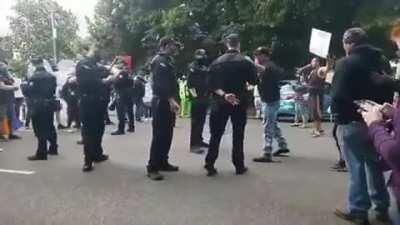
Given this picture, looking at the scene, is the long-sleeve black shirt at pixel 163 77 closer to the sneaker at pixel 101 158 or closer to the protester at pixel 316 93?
the sneaker at pixel 101 158

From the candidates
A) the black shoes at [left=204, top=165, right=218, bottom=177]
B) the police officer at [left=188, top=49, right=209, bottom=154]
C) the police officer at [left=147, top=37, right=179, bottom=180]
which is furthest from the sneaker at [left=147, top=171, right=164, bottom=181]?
the police officer at [left=188, top=49, right=209, bottom=154]

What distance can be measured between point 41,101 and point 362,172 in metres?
5.52

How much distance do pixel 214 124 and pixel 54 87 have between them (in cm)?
314

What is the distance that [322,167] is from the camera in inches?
319

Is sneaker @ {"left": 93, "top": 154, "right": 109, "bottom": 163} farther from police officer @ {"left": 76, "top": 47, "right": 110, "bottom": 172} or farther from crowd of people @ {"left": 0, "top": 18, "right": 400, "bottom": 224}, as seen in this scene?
police officer @ {"left": 76, "top": 47, "right": 110, "bottom": 172}

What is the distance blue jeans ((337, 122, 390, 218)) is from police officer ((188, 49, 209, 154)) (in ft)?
12.1

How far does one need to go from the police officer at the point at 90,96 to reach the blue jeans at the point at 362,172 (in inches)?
159

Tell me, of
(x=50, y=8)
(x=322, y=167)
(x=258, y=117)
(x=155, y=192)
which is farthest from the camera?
(x=50, y=8)

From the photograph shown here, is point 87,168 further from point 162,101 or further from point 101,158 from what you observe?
point 162,101

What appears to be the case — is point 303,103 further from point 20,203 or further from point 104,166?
point 20,203

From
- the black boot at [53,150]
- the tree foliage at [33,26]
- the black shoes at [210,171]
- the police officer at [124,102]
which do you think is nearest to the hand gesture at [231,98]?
the black shoes at [210,171]

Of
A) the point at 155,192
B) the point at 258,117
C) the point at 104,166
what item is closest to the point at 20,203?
the point at 155,192

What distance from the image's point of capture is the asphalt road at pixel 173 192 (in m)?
5.55

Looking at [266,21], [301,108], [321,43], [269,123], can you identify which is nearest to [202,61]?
[269,123]
